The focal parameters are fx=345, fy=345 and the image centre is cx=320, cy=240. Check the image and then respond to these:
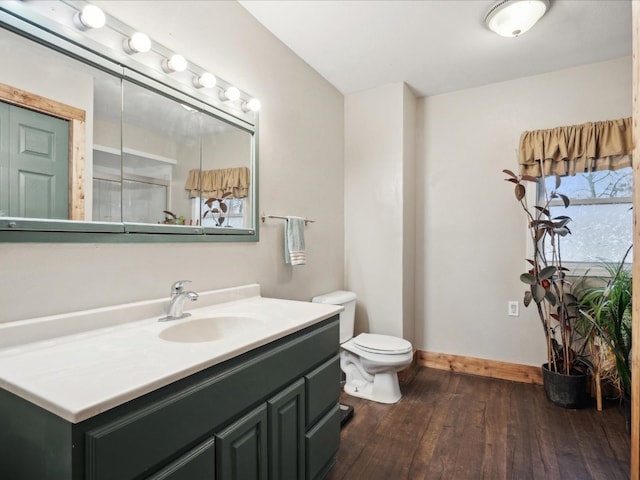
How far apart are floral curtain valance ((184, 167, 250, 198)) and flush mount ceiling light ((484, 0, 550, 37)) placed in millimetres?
1635

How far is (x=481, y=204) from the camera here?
2863 millimetres

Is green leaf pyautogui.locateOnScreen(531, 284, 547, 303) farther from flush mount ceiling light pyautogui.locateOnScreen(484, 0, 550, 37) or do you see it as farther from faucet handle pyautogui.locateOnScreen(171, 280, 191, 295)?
faucet handle pyautogui.locateOnScreen(171, 280, 191, 295)

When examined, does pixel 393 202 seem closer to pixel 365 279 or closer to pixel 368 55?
pixel 365 279

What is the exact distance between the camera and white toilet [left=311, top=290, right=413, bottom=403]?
2.28 meters

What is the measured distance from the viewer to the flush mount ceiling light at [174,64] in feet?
4.80

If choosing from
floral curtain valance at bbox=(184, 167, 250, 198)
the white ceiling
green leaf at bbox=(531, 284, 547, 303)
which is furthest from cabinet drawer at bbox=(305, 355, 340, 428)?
the white ceiling

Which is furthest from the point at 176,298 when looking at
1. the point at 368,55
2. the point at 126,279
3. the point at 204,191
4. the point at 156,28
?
the point at 368,55

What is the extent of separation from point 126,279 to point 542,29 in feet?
8.77

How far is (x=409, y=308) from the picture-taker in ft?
9.75

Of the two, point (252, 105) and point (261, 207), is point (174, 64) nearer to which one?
point (252, 105)

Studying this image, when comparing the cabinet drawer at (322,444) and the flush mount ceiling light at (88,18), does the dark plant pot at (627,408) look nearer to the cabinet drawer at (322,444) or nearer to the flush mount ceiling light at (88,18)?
the cabinet drawer at (322,444)

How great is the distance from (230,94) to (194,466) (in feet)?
5.26

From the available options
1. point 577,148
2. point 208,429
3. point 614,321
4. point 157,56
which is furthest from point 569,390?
point 157,56

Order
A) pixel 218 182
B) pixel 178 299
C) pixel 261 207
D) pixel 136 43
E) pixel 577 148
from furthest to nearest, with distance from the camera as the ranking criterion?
pixel 577 148 < pixel 261 207 < pixel 218 182 < pixel 178 299 < pixel 136 43
